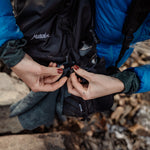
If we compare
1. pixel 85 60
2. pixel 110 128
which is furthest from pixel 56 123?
pixel 85 60

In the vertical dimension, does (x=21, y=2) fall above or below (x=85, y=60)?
above

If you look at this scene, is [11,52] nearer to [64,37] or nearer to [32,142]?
[64,37]

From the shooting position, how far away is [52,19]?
3.05 feet

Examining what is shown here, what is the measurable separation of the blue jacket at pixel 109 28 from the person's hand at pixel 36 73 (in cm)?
18

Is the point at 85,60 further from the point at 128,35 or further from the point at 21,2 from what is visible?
the point at 21,2

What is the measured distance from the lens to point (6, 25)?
32.1 inches

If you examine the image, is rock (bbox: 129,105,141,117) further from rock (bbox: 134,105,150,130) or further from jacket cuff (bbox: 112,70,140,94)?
jacket cuff (bbox: 112,70,140,94)

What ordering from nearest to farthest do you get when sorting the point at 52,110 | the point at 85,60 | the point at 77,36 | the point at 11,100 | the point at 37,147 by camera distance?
the point at 77,36 < the point at 85,60 < the point at 37,147 < the point at 52,110 < the point at 11,100

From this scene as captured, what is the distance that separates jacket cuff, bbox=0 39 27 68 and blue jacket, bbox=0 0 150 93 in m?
0.04

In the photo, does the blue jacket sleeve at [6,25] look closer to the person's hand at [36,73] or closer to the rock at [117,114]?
the person's hand at [36,73]

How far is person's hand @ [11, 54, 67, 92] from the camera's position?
90 cm

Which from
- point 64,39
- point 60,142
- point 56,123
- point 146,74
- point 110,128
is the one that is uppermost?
point 64,39

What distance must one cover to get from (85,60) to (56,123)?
3.70 ft

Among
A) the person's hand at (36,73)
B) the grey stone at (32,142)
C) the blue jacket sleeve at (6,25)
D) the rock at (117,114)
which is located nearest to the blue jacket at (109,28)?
the blue jacket sleeve at (6,25)
